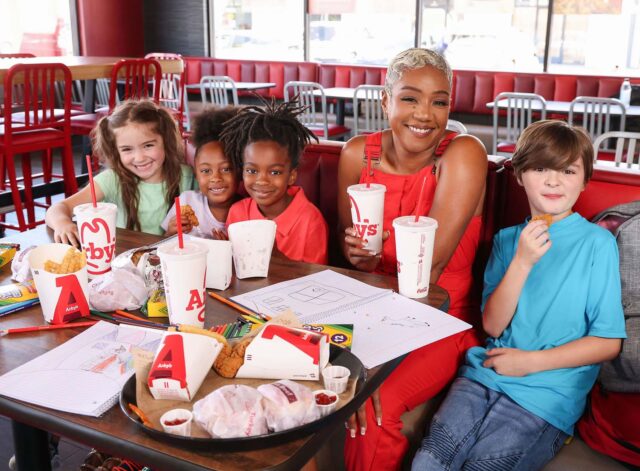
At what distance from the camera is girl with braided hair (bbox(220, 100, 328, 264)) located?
1862 mm

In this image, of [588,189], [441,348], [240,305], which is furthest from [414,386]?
[588,189]

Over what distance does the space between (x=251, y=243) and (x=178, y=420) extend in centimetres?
62

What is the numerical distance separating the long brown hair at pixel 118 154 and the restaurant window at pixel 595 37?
5.80m

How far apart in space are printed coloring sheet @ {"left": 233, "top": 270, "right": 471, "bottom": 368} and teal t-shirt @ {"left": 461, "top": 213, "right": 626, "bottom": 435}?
0.35 metres

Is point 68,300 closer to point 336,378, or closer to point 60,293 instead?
point 60,293

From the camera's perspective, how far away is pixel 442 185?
1.79 m

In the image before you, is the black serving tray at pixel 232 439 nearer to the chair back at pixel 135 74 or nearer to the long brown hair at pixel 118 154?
the long brown hair at pixel 118 154

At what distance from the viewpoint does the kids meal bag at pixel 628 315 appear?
1.48 meters

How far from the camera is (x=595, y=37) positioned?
6.73m

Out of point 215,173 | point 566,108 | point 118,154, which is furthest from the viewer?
point 566,108

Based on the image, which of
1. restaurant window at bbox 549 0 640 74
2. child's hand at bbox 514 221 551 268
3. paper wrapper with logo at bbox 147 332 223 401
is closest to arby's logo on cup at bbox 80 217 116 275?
paper wrapper with logo at bbox 147 332 223 401

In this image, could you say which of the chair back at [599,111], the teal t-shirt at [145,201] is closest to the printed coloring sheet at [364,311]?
the teal t-shirt at [145,201]

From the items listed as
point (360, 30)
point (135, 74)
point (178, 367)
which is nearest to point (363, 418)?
point (178, 367)

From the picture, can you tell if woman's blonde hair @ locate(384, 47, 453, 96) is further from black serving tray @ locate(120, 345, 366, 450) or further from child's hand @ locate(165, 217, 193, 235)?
black serving tray @ locate(120, 345, 366, 450)
